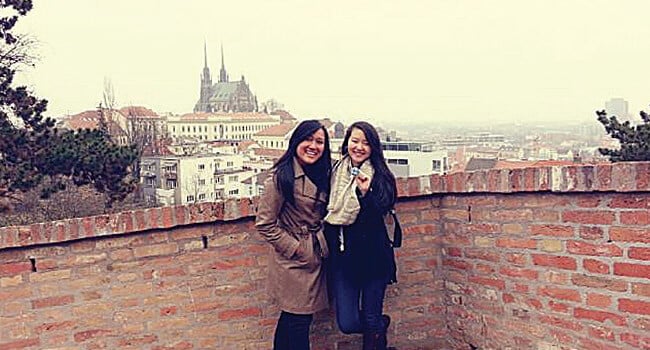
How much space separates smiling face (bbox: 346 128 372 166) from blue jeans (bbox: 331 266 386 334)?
22.5 inches

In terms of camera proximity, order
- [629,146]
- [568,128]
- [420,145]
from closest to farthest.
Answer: [629,146]
[420,145]
[568,128]

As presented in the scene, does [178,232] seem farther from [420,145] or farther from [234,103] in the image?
[234,103]

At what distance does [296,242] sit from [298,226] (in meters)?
0.09

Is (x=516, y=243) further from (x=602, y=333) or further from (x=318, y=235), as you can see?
(x=318, y=235)

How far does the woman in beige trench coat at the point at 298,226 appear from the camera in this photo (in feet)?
9.71

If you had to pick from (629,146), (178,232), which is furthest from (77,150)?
(629,146)

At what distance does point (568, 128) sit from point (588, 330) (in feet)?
156

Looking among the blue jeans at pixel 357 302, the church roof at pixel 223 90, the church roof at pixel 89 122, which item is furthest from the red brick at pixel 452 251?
the church roof at pixel 223 90

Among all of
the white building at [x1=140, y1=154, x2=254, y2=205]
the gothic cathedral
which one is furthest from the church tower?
the white building at [x1=140, y1=154, x2=254, y2=205]

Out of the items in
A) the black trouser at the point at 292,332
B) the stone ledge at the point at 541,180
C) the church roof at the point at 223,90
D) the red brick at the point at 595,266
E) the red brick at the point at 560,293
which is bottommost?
the black trouser at the point at 292,332

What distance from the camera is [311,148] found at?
3008 millimetres

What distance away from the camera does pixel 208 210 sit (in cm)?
314

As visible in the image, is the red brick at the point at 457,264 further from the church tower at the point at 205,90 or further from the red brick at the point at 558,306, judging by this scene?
the church tower at the point at 205,90

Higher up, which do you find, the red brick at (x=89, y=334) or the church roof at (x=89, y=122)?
the church roof at (x=89, y=122)
